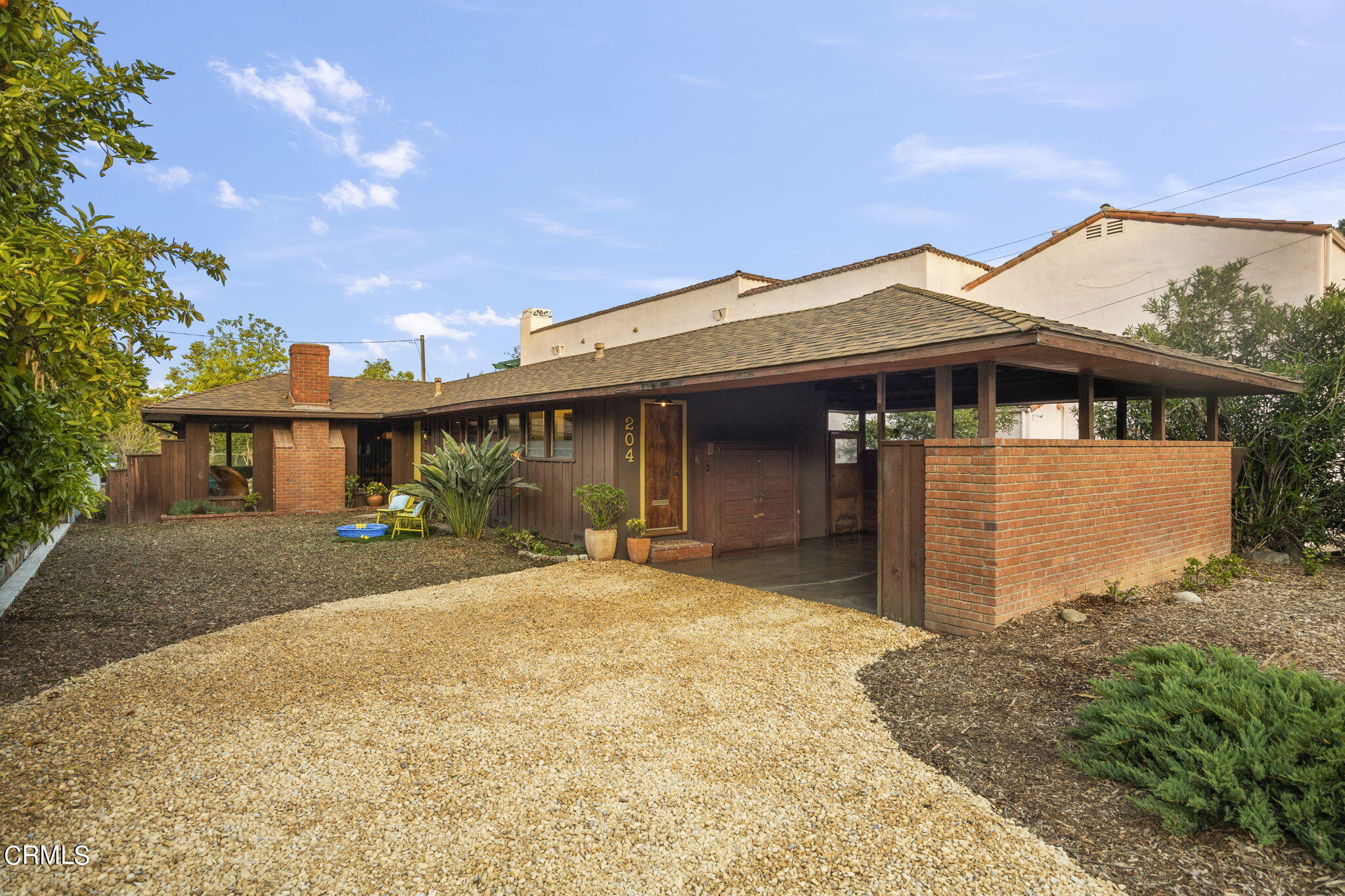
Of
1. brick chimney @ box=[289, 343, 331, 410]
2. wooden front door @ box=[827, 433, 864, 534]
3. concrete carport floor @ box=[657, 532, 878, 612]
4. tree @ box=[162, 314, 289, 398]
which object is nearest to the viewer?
concrete carport floor @ box=[657, 532, 878, 612]

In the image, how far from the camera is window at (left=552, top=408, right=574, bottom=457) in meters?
11.4

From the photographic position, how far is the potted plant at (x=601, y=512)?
31.4 feet

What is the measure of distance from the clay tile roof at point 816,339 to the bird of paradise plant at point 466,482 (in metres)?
1.12

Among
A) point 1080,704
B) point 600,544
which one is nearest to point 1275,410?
point 1080,704

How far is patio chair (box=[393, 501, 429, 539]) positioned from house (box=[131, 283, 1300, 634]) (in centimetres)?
164

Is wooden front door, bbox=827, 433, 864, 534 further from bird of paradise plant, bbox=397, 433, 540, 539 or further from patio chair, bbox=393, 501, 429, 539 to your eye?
patio chair, bbox=393, 501, 429, 539

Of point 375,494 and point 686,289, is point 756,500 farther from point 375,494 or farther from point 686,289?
point 375,494

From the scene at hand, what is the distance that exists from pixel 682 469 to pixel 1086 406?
222 inches

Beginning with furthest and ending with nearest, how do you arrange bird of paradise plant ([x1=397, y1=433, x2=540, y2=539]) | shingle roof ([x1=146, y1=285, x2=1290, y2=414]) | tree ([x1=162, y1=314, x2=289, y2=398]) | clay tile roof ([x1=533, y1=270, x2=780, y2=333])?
tree ([x1=162, y1=314, x2=289, y2=398]) < clay tile roof ([x1=533, y1=270, x2=780, y2=333]) < bird of paradise plant ([x1=397, y1=433, x2=540, y2=539]) < shingle roof ([x1=146, y1=285, x2=1290, y2=414])

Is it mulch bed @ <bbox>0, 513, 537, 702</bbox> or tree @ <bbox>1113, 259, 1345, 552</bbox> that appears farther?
tree @ <bbox>1113, 259, 1345, 552</bbox>

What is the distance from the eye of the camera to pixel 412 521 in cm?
1315

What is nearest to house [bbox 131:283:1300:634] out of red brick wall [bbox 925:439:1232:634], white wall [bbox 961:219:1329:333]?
red brick wall [bbox 925:439:1232:634]

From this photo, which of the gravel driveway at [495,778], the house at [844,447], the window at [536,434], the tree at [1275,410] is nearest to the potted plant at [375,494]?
the house at [844,447]

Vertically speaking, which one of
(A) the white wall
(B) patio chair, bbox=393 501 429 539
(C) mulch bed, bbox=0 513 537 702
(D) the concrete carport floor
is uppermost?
(A) the white wall
